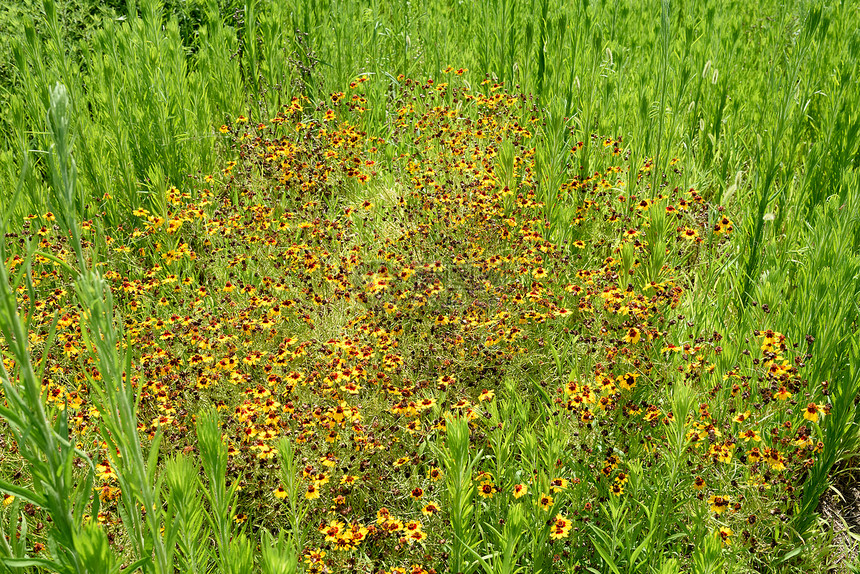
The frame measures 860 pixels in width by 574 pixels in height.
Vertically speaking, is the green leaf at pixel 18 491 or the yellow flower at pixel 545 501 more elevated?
the green leaf at pixel 18 491

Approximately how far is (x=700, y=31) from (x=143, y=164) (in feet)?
14.2

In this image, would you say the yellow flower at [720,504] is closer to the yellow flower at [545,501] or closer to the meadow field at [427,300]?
the meadow field at [427,300]

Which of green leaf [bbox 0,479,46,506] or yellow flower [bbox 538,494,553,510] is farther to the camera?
yellow flower [bbox 538,494,553,510]

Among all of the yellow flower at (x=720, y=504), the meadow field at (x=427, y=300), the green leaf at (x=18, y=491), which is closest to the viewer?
the green leaf at (x=18, y=491)

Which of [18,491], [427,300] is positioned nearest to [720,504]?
[427,300]

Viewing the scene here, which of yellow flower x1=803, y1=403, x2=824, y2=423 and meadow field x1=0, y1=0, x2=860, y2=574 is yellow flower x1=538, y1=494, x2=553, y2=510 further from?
yellow flower x1=803, y1=403, x2=824, y2=423

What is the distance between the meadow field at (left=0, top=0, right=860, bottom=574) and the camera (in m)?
2.01

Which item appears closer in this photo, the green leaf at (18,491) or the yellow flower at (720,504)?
the green leaf at (18,491)

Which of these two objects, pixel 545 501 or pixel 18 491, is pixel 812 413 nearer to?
pixel 545 501

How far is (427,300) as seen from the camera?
3.29 meters

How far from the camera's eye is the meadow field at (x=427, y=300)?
201 cm

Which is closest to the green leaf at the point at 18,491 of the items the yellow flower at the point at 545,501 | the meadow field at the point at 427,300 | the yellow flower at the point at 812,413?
the meadow field at the point at 427,300

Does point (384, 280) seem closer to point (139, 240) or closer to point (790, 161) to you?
point (139, 240)

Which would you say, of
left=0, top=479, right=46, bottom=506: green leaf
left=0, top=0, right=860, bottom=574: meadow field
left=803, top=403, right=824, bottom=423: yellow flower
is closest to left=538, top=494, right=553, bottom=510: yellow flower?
left=0, top=0, right=860, bottom=574: meadow field
